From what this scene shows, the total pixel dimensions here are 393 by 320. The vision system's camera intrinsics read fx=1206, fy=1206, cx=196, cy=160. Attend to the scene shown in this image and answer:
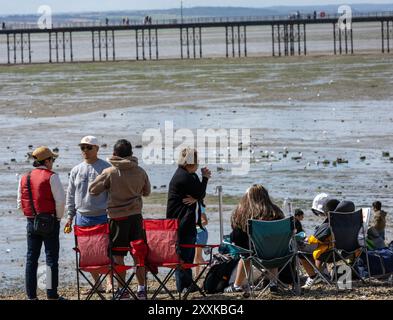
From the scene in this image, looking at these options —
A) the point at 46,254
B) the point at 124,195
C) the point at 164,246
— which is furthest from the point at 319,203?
the point at 46,254

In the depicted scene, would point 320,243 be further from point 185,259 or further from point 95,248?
point 95,248

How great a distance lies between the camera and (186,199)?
11.2m

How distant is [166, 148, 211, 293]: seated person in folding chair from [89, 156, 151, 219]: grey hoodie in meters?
0.39

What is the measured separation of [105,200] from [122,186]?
1.22 ft

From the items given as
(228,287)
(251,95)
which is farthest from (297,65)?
(228,287)

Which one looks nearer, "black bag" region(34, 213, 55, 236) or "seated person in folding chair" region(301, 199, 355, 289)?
"black bag" region(34, 213, 55, 236)

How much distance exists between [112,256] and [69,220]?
749 mm

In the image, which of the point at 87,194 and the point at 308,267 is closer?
the point at 87,194

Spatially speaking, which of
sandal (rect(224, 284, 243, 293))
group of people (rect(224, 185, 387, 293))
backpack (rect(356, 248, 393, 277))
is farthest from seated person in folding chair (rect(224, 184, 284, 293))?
backpack (rect(356, 248, 393, 277))

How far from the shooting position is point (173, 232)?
35.0 ft

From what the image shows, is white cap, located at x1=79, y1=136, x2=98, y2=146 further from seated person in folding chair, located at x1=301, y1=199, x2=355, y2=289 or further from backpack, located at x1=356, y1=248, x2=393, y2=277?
backpack, located at x1=356, y1=248, x2=393, y2=277

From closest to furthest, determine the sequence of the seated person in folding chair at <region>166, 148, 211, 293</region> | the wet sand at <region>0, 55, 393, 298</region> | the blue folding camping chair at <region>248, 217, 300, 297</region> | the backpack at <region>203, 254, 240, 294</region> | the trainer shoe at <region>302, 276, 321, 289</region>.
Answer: the blue folding camping chair at <region>248, 217, 300, 297</region> < the seated person in folding chair at <region>166, 148, 211, 293</region> < the backpack at <region>203, 254, 240, 294</region> < the trainer shoe at <region>302, 276, 321, 289</region> < the wet sand at <region>0, 55, 393, 298</region>

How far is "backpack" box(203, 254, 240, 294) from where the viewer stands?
11211 millimetres

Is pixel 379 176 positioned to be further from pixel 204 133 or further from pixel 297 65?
pixel 297 65
